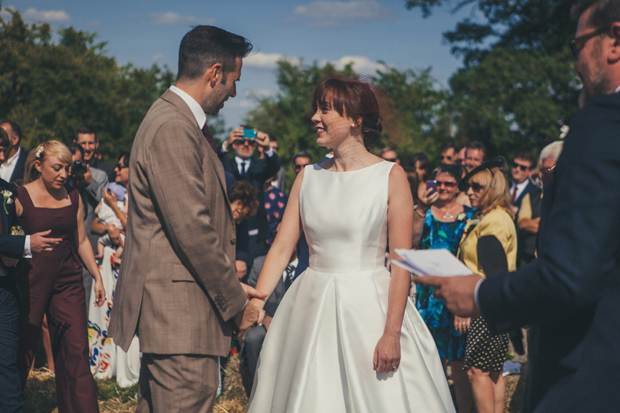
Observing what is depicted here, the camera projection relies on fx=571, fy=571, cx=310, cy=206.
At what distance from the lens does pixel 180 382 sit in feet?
8.27

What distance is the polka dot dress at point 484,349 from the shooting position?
14.9 feet

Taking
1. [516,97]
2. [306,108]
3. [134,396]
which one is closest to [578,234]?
[134,396]

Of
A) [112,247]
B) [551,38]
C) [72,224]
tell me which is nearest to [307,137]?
[551,38]

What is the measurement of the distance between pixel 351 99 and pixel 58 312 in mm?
3010

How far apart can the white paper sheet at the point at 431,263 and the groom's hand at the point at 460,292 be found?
26 millimetres

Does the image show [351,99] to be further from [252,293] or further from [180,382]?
[180,382]

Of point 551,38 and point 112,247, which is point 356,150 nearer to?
point 112,247

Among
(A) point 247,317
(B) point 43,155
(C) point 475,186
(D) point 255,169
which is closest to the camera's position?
(A) point 247,317

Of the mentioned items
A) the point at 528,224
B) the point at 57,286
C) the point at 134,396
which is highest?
the point at 528,224

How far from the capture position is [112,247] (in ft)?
21.4

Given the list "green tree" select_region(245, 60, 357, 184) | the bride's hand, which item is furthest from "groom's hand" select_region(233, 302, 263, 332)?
"green tree" select_region(245, 60, 357, 184)

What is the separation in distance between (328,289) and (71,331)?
254 centimetres

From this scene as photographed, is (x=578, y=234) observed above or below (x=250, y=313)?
above

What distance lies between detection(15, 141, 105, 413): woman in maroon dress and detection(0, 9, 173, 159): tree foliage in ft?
43.8
